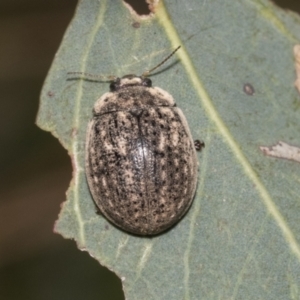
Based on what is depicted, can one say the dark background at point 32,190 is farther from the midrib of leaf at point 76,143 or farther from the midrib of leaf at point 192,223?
the midrib of leaf at point 192,223

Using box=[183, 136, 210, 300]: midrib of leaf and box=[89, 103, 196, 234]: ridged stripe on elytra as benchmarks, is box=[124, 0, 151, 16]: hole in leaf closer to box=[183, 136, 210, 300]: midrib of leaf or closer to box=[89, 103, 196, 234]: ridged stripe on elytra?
box=[89, 103, 196, 234]: ridged stripe on elytra

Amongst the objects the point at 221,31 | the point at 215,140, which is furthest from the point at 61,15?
the point at 215,140

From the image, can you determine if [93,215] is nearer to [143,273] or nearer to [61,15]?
[143,273]

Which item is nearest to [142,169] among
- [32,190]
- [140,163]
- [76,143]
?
[140,163]

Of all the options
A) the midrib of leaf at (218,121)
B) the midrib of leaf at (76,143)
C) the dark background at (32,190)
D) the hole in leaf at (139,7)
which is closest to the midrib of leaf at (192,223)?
the midrib of leaf at (218,121)

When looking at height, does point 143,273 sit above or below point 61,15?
below

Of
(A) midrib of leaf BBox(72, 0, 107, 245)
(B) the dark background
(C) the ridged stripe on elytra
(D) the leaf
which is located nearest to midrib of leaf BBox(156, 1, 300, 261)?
(D) the leaf

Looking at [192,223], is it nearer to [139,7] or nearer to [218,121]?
[218,121]
